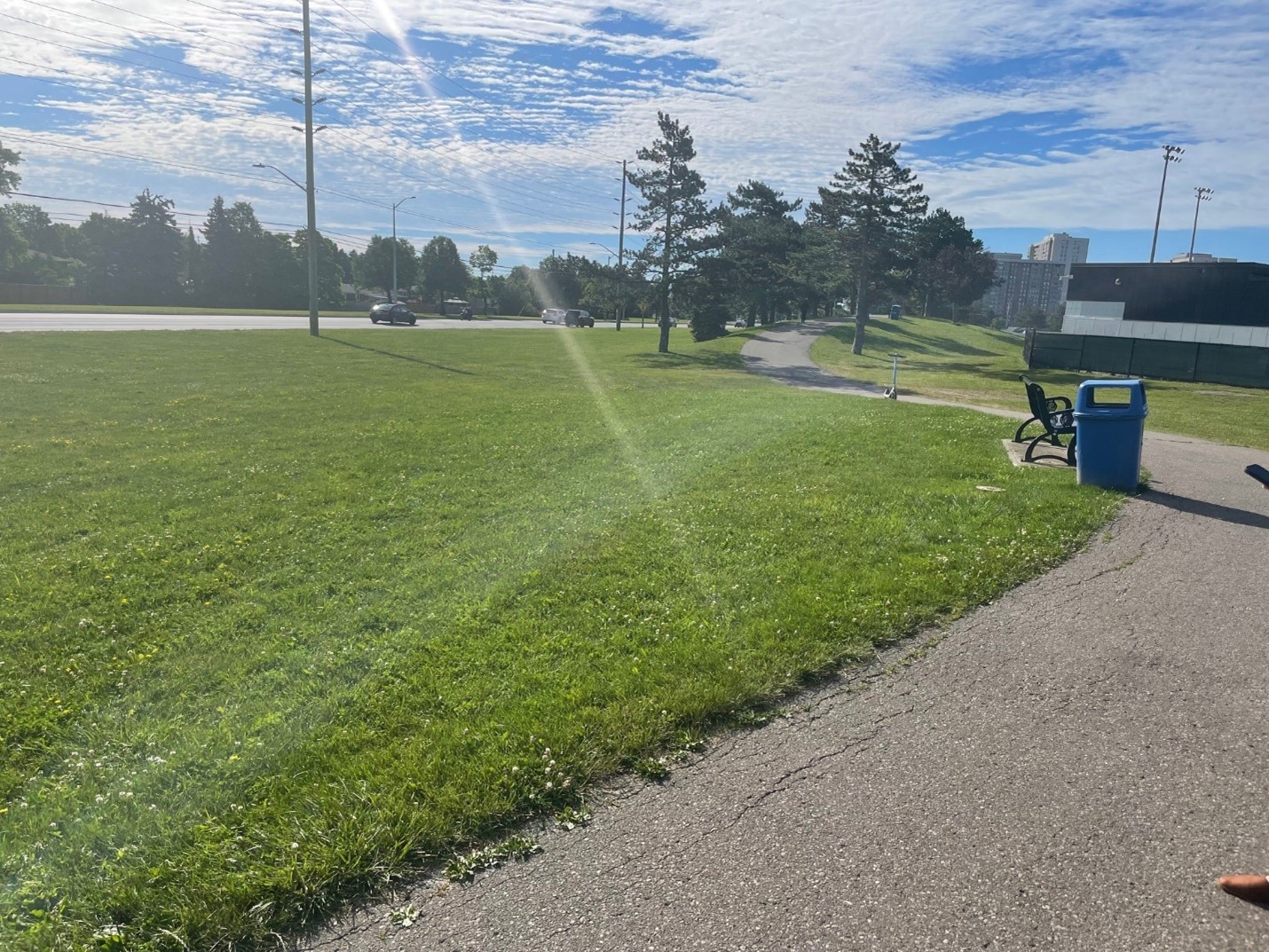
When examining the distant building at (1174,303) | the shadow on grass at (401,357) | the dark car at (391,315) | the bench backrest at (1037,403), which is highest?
the distant building at (1174,303)

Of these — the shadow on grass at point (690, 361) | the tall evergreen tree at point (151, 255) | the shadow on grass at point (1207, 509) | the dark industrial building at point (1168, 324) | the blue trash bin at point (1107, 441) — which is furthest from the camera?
the tall evergreen tree at point (151, 255)

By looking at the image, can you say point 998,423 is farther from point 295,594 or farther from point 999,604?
point 295,594

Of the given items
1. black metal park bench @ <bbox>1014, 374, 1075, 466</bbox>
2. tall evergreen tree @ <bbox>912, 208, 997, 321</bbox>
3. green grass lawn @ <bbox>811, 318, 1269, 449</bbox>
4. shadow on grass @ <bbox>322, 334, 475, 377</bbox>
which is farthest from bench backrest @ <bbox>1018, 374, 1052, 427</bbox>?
tall evergreen tree @ <bbox>912, 208, 997, 321</bbox>

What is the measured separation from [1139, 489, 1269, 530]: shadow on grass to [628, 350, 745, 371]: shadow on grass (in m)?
24.1

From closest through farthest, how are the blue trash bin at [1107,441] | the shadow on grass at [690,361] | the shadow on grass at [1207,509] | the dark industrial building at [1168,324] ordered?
the shadow on grass at [1207,509]
the blue trash bin at [1107,441]
the dark industrial building at [1168,324]
the shadow on grass at [690,361]

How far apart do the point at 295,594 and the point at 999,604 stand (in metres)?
4.93

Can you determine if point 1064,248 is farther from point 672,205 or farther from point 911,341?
point 672,205

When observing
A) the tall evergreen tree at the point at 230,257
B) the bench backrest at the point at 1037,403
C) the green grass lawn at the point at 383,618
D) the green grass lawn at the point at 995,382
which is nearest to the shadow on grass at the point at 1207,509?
the green grass lawn at the point at 383,618

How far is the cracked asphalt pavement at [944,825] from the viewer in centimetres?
255

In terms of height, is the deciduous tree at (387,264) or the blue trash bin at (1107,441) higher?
the deciduous tree at (387,264)

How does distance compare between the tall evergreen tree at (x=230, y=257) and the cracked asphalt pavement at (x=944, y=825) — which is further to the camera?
the tall evergreen tree at (x=230, y=257)

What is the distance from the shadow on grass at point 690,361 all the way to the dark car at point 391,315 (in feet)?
77.5

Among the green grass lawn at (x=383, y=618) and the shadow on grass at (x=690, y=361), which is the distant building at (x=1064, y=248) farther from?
the green grass lawn at (x=383, y=618)

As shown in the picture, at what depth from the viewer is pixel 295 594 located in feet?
18.6
